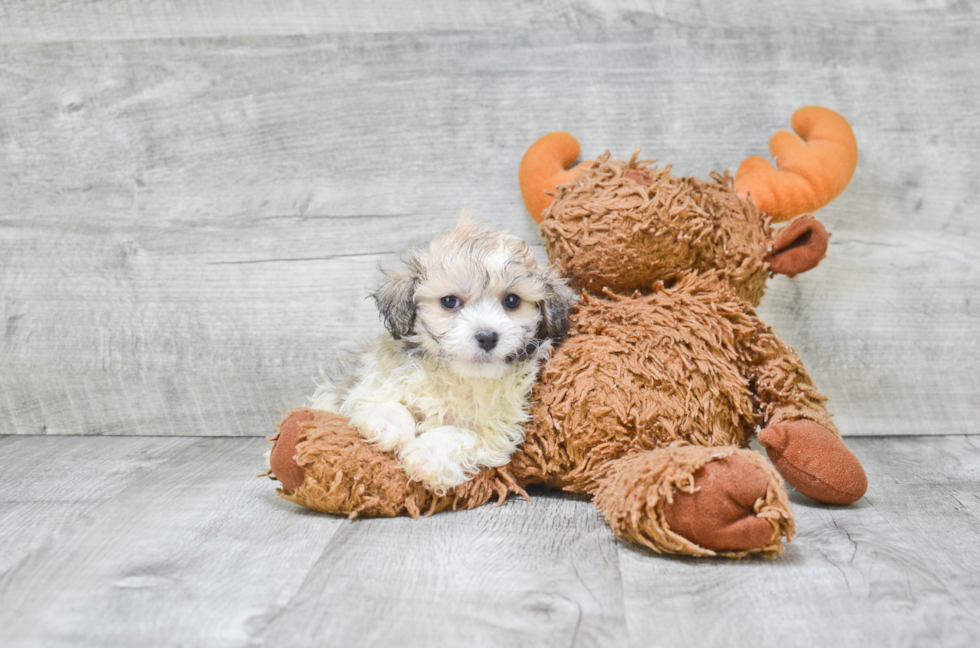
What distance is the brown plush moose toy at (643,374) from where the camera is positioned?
1.56 m

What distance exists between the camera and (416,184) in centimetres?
226

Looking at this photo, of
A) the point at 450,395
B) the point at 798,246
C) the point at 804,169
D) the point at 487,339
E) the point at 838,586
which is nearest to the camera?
the point at 838,586

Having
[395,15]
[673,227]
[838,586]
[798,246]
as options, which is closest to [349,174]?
[395,15]

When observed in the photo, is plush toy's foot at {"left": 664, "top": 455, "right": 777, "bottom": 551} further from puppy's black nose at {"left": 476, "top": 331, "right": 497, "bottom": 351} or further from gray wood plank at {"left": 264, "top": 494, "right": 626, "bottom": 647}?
puppy's black nose at {"left": 476, "top": 331, "right": 497, "bottom": 351}

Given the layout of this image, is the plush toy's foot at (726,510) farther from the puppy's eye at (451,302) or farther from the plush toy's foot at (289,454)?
the plush toy's foot at (289,454)

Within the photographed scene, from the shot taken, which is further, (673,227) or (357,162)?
(357,162)

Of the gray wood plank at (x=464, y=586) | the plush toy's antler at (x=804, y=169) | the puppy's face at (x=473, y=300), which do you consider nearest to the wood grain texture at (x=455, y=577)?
the gray wood plank at (x=464, y=586)

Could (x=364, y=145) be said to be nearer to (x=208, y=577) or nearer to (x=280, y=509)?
(x=280, y=509)

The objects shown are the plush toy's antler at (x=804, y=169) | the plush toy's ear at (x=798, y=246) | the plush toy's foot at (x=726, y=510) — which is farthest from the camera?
the plush toy's antler at (x=804, y=169)

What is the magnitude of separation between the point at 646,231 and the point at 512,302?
33cm

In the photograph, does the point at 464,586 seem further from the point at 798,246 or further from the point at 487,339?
the point at 798,246

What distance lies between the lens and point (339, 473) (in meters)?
1.52

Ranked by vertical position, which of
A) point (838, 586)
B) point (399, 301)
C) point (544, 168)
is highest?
point (544, 168)

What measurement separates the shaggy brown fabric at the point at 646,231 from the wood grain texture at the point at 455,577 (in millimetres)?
512
